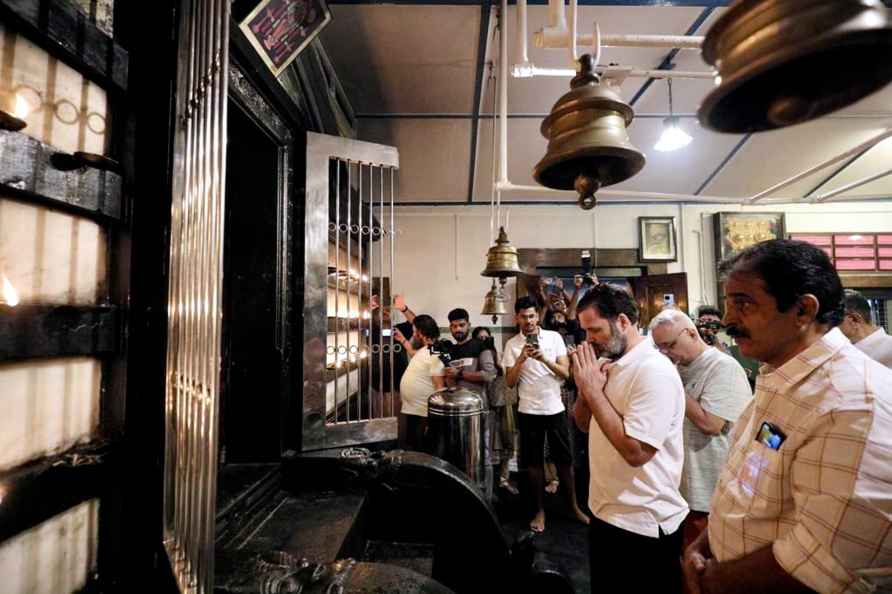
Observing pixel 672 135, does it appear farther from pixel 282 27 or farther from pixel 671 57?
pixel 282 27

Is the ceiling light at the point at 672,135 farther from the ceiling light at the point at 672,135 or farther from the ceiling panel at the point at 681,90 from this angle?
the ceiling panel at the point at 681,90

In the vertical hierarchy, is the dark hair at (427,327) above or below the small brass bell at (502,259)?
below

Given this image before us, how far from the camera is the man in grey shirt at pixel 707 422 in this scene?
7.76 feet

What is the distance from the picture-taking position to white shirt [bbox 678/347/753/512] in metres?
2.38

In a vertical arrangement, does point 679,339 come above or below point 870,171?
below

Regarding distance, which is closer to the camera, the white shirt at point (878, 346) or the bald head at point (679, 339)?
the bald head at point (679, 339)

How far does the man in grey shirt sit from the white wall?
15.3 feet

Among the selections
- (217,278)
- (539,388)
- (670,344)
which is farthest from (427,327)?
(217,278)

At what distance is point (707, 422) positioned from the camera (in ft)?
7.74

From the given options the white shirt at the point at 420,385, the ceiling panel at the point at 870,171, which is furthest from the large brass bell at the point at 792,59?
the ceiling panel at the point at 870,171

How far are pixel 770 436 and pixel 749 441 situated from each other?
0.47 feet

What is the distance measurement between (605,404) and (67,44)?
2.46m

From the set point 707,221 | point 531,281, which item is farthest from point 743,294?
point 707,221

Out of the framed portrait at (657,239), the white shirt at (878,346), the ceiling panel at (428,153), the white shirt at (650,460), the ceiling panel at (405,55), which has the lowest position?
the white shirt at (650,460)
